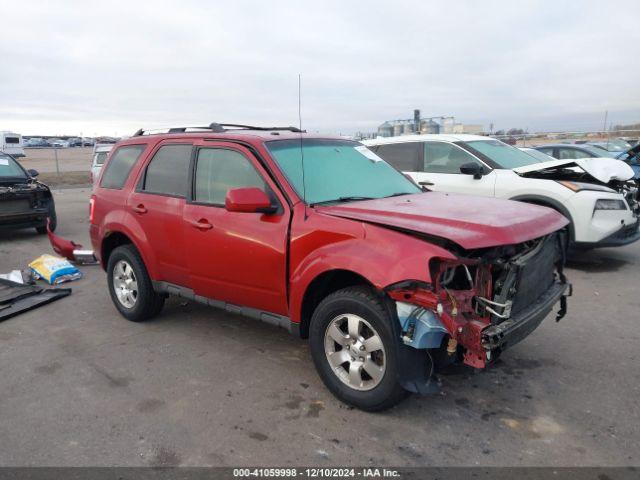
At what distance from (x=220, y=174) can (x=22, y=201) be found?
22.5 ft

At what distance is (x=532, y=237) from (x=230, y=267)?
2283 millimetres

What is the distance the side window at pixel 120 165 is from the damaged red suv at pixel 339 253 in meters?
0.04

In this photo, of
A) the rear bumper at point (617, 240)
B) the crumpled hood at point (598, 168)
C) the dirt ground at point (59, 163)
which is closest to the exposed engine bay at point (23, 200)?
the crumpled hood at point (598, 168)

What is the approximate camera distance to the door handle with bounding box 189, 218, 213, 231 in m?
4.34

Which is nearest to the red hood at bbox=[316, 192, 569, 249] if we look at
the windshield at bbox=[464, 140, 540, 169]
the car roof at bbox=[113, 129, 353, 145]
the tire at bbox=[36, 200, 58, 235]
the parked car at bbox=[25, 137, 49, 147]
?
the car roof at bbox=[113, 129, 353, 145]

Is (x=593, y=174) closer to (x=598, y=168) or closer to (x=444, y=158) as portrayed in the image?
(x=598, y=168)

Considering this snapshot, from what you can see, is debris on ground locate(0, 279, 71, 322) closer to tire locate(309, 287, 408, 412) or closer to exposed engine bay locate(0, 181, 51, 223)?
exposed engine bay locate(0, 181, 51, 223)

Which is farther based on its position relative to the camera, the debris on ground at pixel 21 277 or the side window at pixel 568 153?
the side window at pixel 568 153

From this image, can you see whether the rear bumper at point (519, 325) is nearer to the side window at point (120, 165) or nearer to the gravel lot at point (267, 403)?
the gravel lot at point (267, 403)

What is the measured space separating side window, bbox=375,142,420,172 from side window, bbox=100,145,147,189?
14.6 ft

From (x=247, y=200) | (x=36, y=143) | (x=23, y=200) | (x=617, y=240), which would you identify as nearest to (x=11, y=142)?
(x=23, y=200)

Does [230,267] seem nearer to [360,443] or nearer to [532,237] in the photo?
[360,443]

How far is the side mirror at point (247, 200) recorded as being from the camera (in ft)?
12.2

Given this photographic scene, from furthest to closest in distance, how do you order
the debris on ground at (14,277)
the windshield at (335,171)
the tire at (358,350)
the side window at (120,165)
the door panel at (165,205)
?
the debris on ground at (14,277) → the side window at (120,165) → the door panel at (165,205) → the windshield at (335,171) → the tire at (358,350)
